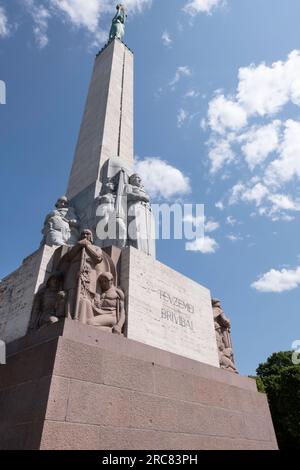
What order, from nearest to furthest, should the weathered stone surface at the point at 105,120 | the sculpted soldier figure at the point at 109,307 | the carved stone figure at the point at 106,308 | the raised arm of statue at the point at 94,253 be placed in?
1. the carved stone figure at the point at 106,308
2. the sculpted soldier figure at the point at 109,307
3. the raised arm of statue at the point at 94,253
4. the weathered stone surface at the point at 105,120

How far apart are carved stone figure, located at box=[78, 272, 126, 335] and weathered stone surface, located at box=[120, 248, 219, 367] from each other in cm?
22

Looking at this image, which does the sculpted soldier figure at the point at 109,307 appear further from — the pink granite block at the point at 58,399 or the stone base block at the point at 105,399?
the pink granite block at the point at 58,399

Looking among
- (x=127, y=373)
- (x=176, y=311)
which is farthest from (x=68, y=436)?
A: (x=176, y=311)

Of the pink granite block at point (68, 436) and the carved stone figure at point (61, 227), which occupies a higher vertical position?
the carved stone figure at point (61, 227)

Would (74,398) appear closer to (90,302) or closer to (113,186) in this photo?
(90,302)

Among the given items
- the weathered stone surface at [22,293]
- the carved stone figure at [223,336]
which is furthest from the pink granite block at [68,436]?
the carved stone figure at [223,336]

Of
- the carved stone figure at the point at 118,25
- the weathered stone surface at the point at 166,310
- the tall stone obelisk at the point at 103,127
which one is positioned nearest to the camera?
the weathered stone surface at the point at 166,310

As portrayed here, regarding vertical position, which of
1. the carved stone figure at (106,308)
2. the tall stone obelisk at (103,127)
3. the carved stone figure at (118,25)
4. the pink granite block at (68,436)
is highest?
the carved stone figure at (118,25)

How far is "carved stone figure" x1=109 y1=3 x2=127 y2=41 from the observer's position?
674 inches

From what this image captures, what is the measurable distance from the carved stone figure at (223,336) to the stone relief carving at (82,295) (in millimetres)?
3932

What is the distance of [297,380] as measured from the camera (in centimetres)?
2652

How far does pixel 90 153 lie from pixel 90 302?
684cm

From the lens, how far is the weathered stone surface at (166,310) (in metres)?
7.21
